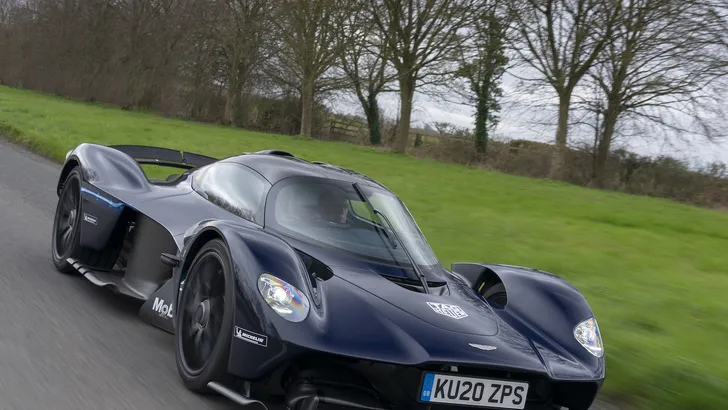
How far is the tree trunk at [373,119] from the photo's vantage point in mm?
36781

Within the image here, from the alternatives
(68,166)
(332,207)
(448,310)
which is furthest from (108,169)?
(448,310)

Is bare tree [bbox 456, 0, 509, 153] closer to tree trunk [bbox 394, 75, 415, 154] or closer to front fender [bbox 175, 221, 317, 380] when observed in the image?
tree trunk [bbox 394, 75, 415, 154]

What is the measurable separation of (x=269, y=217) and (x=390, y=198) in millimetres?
919

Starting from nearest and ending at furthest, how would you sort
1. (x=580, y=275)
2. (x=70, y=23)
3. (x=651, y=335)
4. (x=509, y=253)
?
(x=651, y=335)
(x=580, y=275)
(x=509, y=253)
(x=70, y=23)

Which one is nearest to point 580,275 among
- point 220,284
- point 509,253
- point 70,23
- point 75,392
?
point 509,253

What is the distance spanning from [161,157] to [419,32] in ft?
64.9

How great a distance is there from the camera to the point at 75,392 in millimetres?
3342

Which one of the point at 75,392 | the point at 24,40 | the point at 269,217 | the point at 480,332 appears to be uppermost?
the point at 24,40

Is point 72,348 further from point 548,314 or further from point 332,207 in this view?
point 548,314

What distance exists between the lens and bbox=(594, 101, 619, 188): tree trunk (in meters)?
22.2

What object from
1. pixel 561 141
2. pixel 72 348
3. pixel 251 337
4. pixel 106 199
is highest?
pixel 561 141

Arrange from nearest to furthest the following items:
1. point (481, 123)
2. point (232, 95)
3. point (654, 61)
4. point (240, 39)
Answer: point (654, 61) < point (481, 123) < point (240, 39) < point (232, 95)

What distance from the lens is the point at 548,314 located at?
13.4 ft

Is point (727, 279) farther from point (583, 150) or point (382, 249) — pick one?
point (583, 150)
